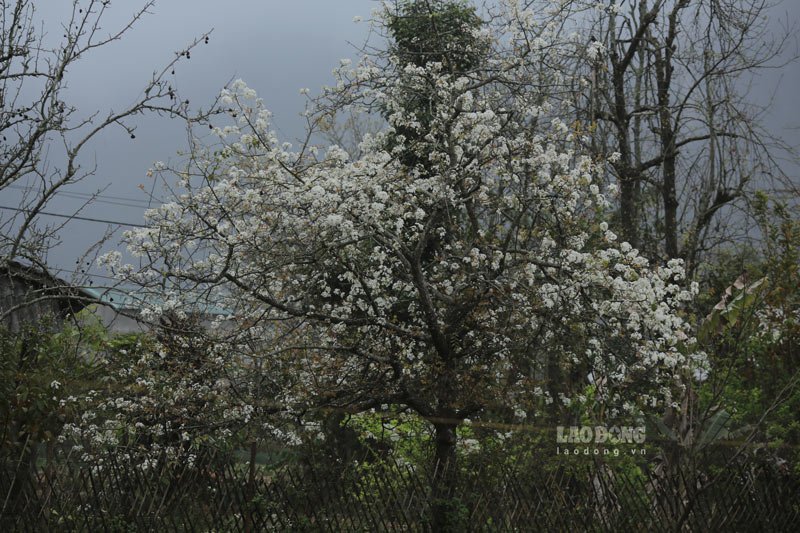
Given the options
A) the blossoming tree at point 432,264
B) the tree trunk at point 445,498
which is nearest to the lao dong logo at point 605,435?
the blossoming tree at point 432,264

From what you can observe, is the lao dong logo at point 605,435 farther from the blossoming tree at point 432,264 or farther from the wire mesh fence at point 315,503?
the wire mesh fence at point 315,503

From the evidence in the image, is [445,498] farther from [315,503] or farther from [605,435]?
[605,435]

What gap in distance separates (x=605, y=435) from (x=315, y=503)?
376cm

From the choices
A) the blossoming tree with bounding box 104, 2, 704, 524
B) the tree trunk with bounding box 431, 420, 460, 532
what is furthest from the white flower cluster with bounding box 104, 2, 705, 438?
the tree trunk with bounding box 431, 420, 460, 532

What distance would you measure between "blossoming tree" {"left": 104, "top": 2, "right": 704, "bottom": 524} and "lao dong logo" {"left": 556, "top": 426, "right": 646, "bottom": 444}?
1045 mm

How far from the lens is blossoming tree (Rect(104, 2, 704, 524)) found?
6.38 m

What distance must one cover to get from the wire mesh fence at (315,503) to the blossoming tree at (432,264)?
40 centimetres

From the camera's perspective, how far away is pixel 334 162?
6.98 meters

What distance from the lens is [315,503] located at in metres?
6.11

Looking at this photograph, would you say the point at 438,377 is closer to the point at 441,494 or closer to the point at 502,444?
the point at 441,494

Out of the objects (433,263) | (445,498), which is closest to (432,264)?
(433,263)

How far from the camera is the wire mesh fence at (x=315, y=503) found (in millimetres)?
6078

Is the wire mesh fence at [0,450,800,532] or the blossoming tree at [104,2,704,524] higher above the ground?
the blossoming tree at [104,2,704,524]

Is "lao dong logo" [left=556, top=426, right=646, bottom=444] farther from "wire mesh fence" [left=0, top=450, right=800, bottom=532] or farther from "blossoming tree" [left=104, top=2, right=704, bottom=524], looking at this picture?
"wire mesh fence" [left=0, top=450, right=800, bottom=532]
